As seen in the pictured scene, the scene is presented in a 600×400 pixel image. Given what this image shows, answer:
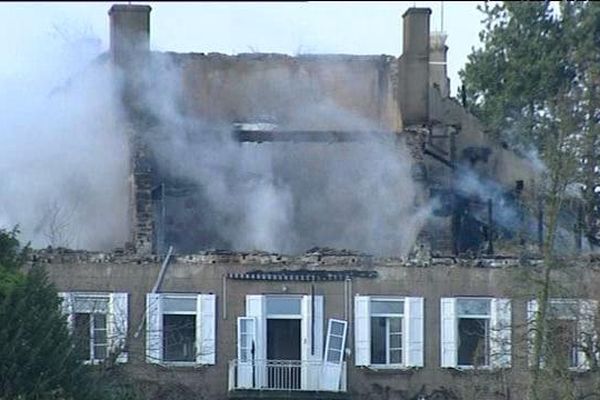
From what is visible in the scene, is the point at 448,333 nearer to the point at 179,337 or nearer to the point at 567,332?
the point at 567,332

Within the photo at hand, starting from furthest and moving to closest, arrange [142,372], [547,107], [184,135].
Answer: [547,107] < [184,135] < [142,372]

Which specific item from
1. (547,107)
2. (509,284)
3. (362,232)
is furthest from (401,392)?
(547,107)

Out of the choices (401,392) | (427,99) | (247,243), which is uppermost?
(427,99)

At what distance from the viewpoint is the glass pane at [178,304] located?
161 feet

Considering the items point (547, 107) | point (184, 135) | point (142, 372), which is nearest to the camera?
point (142, 372)

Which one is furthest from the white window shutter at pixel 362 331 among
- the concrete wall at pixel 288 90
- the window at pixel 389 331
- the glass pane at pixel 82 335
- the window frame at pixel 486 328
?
the concrete wall at pixel 288 90

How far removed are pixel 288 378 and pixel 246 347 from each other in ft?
4.34

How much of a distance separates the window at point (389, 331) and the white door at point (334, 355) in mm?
390

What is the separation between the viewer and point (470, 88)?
6838cm

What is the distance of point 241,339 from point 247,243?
6733mm

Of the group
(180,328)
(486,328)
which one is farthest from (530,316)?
(180,328)

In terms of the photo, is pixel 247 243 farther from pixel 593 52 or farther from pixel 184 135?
pixel 593 52

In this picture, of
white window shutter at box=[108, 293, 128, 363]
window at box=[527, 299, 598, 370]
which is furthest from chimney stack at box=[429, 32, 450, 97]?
white window shutter at box=[108, 293, 128, 363]

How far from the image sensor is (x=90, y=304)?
4862 centimetres
